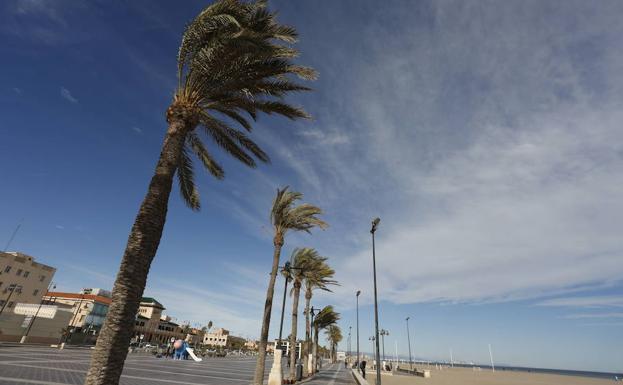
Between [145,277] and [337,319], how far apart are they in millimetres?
42145

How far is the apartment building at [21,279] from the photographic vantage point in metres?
55.5

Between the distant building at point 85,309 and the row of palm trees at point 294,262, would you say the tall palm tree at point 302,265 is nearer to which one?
the row of palm trees at point 294,262

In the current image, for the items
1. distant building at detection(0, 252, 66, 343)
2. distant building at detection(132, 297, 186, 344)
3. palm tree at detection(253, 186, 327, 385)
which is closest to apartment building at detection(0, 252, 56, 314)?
distant building at detection(0, 252, 66, 343)

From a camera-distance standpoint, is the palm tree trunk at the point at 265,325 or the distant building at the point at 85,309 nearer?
the palm tree trunk at the point at 265,325

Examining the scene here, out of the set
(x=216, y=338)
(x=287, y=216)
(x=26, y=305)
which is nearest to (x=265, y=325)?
(x=287, y=216)

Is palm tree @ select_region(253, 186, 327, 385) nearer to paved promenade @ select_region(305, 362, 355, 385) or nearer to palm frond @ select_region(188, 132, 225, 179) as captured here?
palm frond @ select_region(188, 132, 225, 179)

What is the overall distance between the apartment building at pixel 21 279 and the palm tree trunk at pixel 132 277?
218 ft

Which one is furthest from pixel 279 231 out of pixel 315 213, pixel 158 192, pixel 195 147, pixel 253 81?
pixel 158 192

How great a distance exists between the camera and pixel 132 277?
19.2 feet

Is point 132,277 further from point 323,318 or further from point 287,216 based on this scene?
point 323,318

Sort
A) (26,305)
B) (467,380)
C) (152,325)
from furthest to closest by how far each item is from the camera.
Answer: (152,325)
(26,305)
(467,380)

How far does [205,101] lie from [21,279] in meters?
73.2

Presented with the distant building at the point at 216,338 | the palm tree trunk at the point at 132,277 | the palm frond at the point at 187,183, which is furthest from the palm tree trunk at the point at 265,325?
the distant building at the point at 216,338

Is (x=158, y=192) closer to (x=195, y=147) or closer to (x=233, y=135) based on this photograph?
(x=233, y=135)
